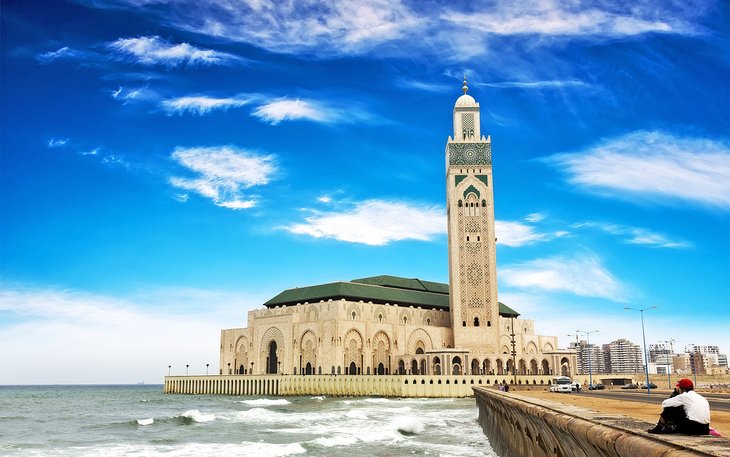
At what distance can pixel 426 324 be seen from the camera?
108 m

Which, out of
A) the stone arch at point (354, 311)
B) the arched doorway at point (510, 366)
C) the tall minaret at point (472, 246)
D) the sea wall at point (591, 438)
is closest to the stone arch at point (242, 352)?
the stone arch at point (354, 311)

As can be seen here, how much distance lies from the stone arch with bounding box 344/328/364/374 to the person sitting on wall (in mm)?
88480

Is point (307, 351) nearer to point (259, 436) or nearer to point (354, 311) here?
point (354, 311)

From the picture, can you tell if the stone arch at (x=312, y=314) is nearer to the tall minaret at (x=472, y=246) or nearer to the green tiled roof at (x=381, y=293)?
the green tiled roof at (x=381, y=293)

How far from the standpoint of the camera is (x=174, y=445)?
33.8 meters

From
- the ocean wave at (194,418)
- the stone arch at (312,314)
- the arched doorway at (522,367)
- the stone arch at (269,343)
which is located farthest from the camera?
the stone arch at (269,343)

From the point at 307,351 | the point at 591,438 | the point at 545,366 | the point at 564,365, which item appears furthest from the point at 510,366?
the point at 591,438

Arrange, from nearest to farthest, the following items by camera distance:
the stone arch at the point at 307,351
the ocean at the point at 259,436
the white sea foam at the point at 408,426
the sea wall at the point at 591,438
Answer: the sea wall at the point at 591,438 → the ocean at the point at 259,436 → the white sea foam at the point at 408,426 → the stone arch at the point at 307,351

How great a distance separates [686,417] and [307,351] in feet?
303

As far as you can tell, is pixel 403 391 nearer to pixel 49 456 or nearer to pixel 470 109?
pixel 470 109

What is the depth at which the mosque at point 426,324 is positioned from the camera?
9588 centimetres

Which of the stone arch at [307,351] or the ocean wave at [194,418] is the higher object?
the stone arch at [307,351]

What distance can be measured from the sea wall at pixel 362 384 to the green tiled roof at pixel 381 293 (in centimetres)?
1476

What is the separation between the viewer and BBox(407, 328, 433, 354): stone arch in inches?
4016
